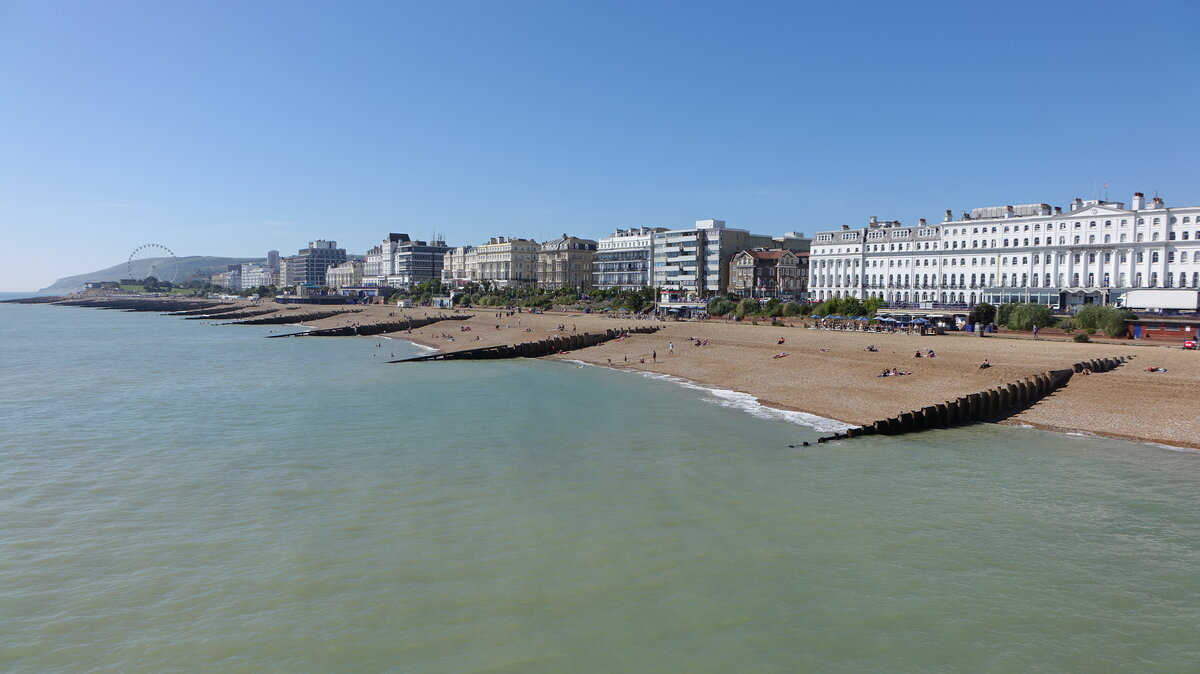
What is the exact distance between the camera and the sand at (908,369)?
100ft

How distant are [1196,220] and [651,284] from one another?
258 ft

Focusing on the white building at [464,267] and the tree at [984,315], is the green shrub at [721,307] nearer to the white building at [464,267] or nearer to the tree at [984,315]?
the tree at [984,315]

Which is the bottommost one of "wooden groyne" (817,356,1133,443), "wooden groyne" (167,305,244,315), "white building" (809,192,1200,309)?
"wooden groyne" (817,356,1133,443)

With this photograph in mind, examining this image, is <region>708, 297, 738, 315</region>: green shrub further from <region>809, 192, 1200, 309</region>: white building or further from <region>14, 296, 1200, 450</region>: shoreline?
<region>809, 192, 1200, 309</region>: white building

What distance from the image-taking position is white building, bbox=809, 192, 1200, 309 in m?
76.2

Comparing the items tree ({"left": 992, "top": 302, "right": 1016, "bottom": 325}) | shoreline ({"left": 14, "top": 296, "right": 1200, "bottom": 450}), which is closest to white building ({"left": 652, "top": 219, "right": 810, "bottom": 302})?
shoreline ({"left": 14, "top": 296, "right": 1200, "bottom": 450})

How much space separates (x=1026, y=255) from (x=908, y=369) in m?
57.4

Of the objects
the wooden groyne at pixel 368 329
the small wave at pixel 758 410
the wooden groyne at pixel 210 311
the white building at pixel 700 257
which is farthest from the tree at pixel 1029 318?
the wooden groyne at pixel 210 311

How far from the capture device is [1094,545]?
56.3 ft

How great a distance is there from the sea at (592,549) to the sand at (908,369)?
3.10m

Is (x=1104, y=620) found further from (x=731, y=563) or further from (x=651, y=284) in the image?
(x=651, y=284)

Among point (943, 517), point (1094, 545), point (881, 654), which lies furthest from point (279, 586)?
point (1094, 545)

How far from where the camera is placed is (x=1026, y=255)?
87.1 m

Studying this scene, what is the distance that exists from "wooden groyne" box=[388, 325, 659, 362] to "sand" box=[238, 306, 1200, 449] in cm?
201
